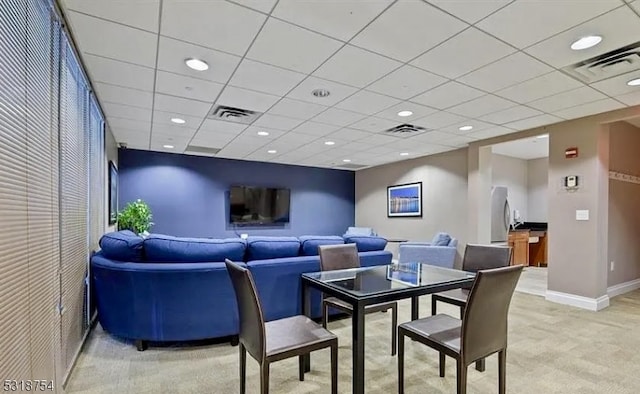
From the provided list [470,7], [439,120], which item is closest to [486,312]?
[470,7]


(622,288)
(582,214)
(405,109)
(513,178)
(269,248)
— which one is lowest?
(622,288)

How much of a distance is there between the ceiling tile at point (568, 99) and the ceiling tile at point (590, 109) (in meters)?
0.14

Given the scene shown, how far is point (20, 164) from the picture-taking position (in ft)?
→ 4.73

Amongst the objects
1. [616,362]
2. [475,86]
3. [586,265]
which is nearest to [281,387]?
[616,362]

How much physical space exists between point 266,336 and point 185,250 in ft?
4.16

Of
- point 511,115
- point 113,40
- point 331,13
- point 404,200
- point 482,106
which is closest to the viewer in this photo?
point 331,13

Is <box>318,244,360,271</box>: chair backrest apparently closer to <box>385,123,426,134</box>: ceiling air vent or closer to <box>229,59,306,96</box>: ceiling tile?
<box>229,59,306,96</box>: ceiling tile

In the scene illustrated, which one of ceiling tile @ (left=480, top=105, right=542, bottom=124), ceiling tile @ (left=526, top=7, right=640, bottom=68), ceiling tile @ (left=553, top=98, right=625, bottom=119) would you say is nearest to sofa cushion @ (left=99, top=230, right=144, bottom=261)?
ceiling tile @ (left=526, top=7, right=640, bottom=68)

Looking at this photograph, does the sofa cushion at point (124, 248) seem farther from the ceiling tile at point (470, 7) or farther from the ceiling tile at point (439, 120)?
the ceiling tile at point (439, 120)

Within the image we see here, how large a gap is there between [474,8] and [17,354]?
2.82 metres

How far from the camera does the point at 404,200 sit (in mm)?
7523

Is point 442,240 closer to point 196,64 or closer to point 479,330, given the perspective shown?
point 479,330

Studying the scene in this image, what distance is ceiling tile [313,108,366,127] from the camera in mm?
3992

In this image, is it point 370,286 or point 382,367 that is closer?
point 370,286
